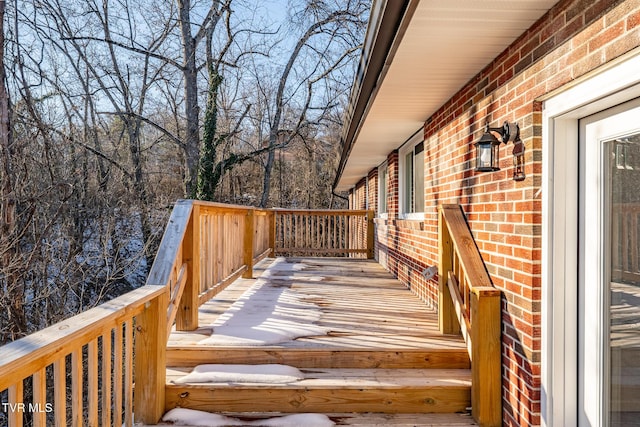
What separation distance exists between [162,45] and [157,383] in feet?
45.2

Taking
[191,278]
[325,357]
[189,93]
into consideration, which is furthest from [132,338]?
[189,93]

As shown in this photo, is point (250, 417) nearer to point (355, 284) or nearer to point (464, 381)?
point (464, 381)

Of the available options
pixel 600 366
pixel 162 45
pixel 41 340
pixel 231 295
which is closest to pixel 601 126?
pixel 600 366

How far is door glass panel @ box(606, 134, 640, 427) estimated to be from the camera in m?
1.77

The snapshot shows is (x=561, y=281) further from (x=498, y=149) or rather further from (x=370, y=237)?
(x=370, y=237)

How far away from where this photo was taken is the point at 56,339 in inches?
56.2

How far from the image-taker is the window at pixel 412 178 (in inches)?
211

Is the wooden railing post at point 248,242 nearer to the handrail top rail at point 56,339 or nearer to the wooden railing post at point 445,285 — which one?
the wooden railing post at point 445,285

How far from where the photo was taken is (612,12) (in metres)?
1.70

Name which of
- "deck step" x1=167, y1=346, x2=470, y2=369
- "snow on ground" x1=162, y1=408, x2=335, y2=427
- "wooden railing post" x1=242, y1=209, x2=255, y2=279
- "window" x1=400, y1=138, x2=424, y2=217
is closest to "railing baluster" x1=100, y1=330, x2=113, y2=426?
"snow on ground" x1=162, y1=408, x2=335, y2=427

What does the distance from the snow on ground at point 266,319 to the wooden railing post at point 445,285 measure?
97cm

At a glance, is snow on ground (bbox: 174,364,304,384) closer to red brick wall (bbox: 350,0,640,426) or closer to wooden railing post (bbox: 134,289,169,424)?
wooden railing post (bbox: 134,289,169,424)

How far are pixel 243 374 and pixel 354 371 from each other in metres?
0.77

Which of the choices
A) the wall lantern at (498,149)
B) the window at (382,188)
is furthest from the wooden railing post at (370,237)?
the wall lantern at (498,149)
